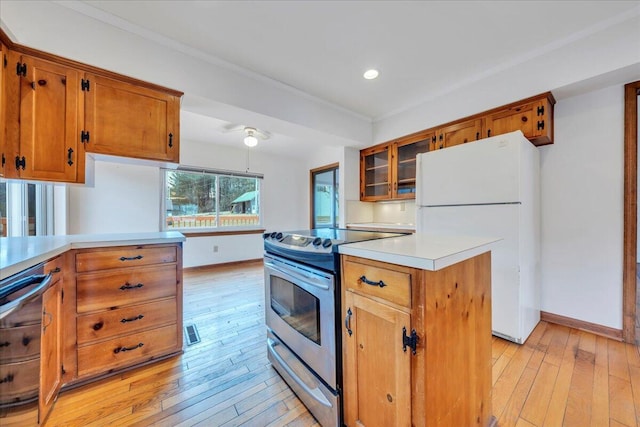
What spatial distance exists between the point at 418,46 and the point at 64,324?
3263 mm

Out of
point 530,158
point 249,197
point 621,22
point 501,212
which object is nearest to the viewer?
point 621,22

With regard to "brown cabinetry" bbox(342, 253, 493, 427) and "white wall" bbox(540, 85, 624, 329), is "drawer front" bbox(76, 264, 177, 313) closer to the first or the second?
"brown cabinetry" bbox(342, 253, 493, 427)

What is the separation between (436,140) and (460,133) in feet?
0.93

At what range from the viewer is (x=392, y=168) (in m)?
3.57

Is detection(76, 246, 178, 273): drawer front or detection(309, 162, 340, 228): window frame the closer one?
detection(76, 246, 178, 273): drawer front

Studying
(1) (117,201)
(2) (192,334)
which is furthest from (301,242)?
(1) (117,201)

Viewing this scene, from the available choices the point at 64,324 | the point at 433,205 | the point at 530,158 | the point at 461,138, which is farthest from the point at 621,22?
the point at 64,324

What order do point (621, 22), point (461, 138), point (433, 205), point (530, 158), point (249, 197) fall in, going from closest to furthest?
point (621, 22), point (530, 158), point (433, 205), point (461, 138), point (249, 197)

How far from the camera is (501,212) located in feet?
6.70

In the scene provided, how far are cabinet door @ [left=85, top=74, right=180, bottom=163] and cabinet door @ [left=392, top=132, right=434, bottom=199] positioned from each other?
2.73 meters

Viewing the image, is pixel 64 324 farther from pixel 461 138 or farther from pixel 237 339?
pixel 461 138

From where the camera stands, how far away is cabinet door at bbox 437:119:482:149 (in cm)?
264


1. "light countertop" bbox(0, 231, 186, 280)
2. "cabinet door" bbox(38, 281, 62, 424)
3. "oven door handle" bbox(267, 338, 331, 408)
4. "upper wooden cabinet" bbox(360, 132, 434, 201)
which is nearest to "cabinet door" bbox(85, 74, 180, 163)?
"light countertop" bbox(0, 231, 186, 280)

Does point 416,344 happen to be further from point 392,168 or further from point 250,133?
point 250,133
